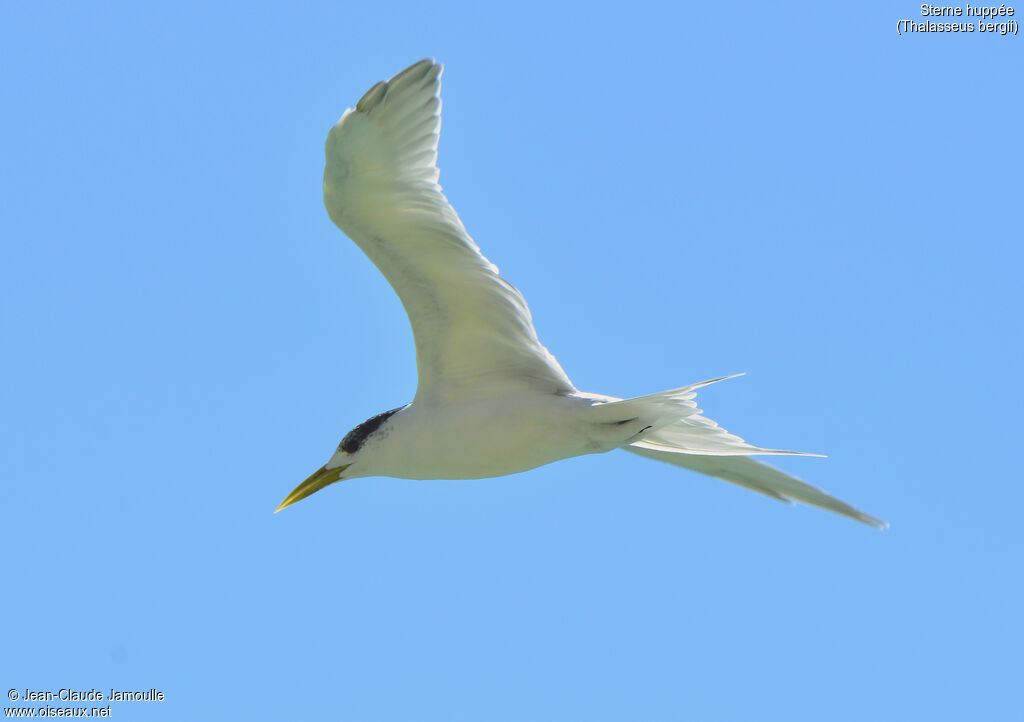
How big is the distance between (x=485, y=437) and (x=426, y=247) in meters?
1.15

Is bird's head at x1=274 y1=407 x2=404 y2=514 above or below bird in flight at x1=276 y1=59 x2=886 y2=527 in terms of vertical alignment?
below

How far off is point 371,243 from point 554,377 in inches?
54.3

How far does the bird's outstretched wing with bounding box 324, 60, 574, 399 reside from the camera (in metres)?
7.75

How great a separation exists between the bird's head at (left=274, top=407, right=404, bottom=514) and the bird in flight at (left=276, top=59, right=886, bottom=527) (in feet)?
Result: 0.04

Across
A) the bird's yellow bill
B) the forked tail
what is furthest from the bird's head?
the forked tail

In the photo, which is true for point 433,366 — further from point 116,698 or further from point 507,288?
point 116,698

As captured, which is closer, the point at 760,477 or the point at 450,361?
the point at 450,361

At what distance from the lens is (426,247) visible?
26.5ft

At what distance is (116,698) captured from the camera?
969cm

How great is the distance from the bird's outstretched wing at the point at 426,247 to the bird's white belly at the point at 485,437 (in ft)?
0.69

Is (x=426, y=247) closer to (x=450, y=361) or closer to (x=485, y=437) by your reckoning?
(x=450, y=361)

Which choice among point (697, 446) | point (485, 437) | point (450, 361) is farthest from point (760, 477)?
point (450, 361)

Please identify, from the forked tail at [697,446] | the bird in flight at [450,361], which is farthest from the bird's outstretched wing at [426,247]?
the forked tail at [697,446]

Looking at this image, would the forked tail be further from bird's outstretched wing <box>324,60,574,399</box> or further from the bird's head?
the bird's head
